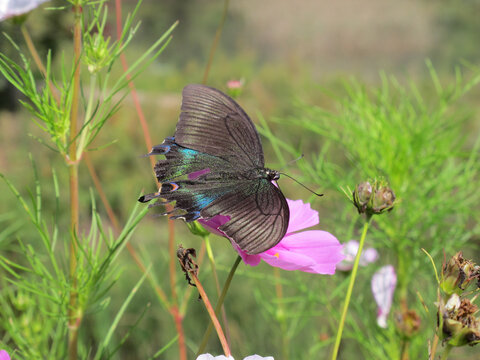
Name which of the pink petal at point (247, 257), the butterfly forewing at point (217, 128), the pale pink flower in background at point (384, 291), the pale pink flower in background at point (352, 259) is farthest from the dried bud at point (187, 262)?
the pale pink flower in background at point (352, 259)

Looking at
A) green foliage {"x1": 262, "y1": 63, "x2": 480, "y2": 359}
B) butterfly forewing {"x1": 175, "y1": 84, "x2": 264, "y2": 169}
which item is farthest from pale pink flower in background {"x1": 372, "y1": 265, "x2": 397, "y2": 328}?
butterfly forewing {"x1": 175, "y1": 84, "x2": 264, "y2": 169}

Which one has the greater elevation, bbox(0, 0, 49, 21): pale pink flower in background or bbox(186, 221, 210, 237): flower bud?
bbox(0, 0, 49, 21): pale pink flower in background

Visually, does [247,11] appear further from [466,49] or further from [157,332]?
[157,332]

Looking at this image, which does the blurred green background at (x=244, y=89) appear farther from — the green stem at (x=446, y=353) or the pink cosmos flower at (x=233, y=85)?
the green stem at (x=446, y=353)

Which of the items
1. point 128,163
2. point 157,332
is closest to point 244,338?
point 157,332

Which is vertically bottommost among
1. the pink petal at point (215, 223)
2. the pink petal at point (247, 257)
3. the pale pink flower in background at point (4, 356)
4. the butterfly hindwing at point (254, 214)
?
the pale pink flower in background at point (4, 356)

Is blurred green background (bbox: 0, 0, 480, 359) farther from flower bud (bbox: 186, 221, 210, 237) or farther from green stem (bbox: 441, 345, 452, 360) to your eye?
green stem (bbox: 441, 345, 452, 360)

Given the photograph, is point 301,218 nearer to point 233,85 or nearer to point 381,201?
point 381,201
